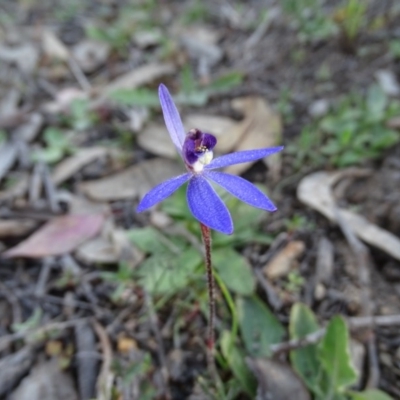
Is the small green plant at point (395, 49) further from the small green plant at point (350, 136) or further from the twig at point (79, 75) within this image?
the twig at point (79, 75)

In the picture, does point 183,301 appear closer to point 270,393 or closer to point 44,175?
point 270,393

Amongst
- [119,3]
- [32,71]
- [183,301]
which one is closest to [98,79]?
[32,71]

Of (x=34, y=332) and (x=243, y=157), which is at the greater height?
(x=243, y=157)

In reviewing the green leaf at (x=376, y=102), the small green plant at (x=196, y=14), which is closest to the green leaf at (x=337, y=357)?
the green leaf at (x=376, y=102)

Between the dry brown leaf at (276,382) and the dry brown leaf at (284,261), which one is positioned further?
the dry brown leaf at (284,261)

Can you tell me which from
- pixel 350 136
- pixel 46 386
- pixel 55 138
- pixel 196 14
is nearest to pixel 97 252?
pixel 46 386

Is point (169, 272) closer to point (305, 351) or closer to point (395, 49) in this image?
point (305, 351)
